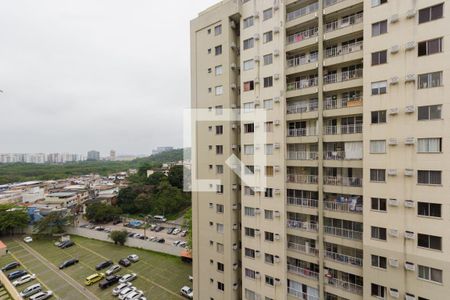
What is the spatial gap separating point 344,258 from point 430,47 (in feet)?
36.9

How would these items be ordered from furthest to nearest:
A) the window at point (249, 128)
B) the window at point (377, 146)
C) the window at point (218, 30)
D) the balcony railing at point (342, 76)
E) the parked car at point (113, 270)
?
the parked car at point (113, 270) → the window at point (218, 30) → the window at point (249, 128) → the balcony railing at point (342, 76) → the window at point (377, 146)

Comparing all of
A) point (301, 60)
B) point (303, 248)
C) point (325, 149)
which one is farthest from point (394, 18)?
point (303, 248)

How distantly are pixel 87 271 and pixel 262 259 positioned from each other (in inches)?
1004

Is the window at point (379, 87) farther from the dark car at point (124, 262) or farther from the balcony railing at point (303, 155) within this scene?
the dark car at point (124, 262)

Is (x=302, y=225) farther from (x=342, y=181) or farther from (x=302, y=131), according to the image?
(x=302, y=131)

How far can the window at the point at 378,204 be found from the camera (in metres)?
10.7

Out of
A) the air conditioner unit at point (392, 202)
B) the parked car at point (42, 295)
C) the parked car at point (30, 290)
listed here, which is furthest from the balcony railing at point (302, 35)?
the parked car at point (30, 290)

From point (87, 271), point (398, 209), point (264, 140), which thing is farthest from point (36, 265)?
point (398, 209)

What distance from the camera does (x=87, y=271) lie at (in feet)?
90.5

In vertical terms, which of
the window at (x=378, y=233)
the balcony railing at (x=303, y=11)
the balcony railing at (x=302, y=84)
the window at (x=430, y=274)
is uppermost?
the balcony railing at (x=303, y=11)

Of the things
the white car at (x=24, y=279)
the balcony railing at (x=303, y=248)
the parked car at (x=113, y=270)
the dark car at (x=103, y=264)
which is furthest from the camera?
the dark car at (x=103, y=264)

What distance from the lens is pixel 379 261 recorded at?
35.1ft

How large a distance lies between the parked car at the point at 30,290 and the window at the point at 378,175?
110 feet

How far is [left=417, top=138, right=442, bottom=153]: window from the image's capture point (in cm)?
952
